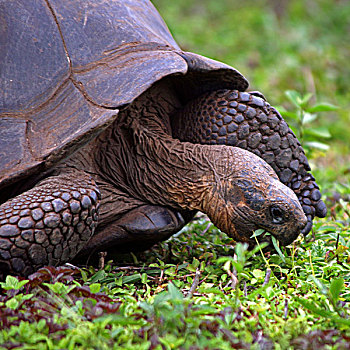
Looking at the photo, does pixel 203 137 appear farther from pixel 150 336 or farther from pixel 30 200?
pixel 150 336

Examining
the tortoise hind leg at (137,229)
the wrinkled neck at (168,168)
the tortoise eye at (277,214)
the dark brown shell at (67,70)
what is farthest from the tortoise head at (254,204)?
the dark brown shell at (67,70)

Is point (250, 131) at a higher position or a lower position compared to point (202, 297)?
higher

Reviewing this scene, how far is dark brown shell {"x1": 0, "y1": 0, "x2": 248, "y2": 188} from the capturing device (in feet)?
8.30

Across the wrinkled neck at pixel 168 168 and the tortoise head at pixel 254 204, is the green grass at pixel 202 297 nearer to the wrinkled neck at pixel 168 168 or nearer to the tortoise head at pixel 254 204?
the tortoise head at pixel 254 204

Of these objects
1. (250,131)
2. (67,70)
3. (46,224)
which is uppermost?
(67,70)

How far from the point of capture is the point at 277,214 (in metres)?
2.74

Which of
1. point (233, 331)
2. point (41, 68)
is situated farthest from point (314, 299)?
point (41, 68)

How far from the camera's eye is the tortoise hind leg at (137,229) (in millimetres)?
2846

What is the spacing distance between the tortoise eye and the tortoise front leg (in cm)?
92

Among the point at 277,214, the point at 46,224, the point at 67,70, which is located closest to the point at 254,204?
the point at 277,214

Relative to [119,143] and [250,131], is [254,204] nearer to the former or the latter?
[250,131]

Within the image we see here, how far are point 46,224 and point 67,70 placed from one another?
0.85m

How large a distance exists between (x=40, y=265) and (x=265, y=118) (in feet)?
5.23

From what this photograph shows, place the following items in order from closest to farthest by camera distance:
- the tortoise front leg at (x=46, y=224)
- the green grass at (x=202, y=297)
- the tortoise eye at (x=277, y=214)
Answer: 1. the green grass at (x=202, y=297)
2. the tortoise front leg at (x=46, y=224)
3. the tortoise eye at (x=277, y=214)
